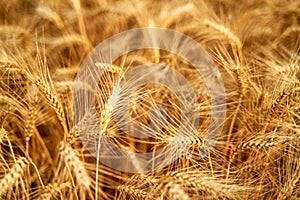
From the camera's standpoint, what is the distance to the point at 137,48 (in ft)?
6.56

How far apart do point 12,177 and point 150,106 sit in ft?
2.25

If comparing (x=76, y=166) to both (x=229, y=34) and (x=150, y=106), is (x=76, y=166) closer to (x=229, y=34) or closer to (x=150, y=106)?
(x=150, y=106)

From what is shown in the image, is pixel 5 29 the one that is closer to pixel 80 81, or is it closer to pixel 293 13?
pixel 80 81

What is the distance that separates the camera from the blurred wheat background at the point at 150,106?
115cm

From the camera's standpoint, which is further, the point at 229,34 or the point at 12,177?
the point at 229,34

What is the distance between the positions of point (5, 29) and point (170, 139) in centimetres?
124

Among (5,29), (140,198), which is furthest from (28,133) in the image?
(5,29)

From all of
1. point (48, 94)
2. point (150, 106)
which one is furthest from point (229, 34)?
point (48, 94)

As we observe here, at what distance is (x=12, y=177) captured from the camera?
104 cm

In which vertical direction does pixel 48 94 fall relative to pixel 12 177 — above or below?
above

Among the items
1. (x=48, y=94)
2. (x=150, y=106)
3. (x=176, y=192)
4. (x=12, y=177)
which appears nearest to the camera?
(x=176, y=192)

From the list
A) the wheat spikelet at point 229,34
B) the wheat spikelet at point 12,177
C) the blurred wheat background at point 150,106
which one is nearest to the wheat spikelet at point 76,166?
the blurred wheat background at point 150,106

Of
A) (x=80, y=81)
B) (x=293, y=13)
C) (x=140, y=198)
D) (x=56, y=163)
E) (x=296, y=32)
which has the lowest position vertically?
(x=140, y=198)

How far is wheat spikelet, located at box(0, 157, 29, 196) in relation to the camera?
1011 millimetres
